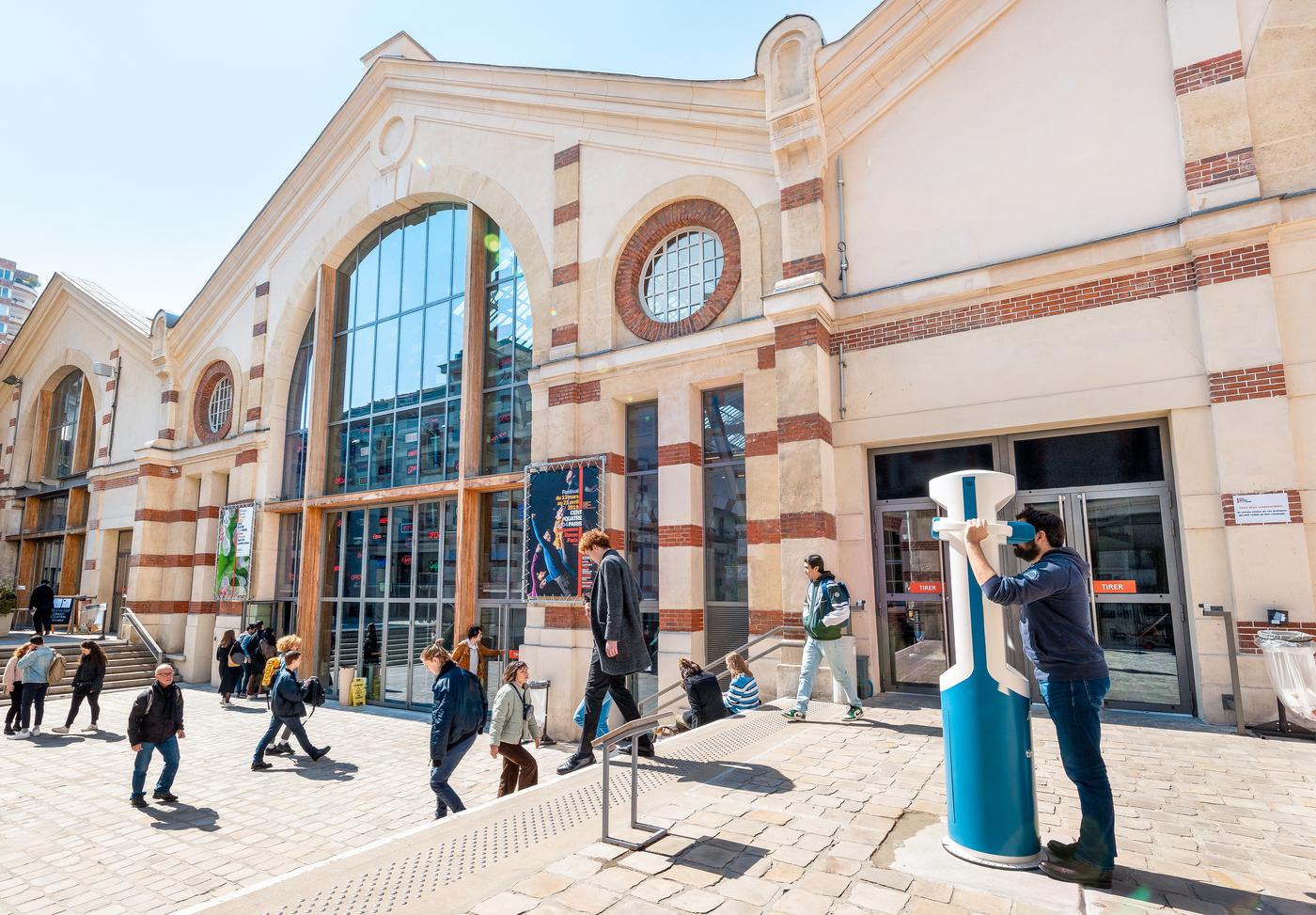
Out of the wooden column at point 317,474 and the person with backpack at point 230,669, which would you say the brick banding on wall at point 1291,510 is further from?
the person with backpack at point 230,669

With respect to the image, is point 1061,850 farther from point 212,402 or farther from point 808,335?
point 212,402

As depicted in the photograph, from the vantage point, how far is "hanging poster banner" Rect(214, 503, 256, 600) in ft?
57.0

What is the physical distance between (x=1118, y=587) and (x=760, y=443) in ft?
15.5

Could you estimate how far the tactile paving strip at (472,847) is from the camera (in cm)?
338

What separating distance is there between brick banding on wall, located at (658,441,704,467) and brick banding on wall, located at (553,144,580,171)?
5.93m

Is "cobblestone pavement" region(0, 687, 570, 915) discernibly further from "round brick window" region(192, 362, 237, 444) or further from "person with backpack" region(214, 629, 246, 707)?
"round brick window" region(192, 362, 237, 444)

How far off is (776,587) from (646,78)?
8703mm

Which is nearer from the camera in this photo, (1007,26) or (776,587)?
(1007,26)

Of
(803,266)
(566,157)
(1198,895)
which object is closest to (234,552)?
(566,157)

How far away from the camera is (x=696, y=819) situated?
4.38m

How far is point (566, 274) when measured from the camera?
12.9 m

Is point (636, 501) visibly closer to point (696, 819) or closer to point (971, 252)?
point (971, 252)

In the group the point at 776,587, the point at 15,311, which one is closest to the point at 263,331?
the point at 776,587

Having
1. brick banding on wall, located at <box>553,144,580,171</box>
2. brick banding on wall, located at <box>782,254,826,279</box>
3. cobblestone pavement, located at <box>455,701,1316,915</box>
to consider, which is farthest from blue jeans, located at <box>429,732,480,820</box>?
brick banding on wall, located at <box>553,144,580,171</box>
